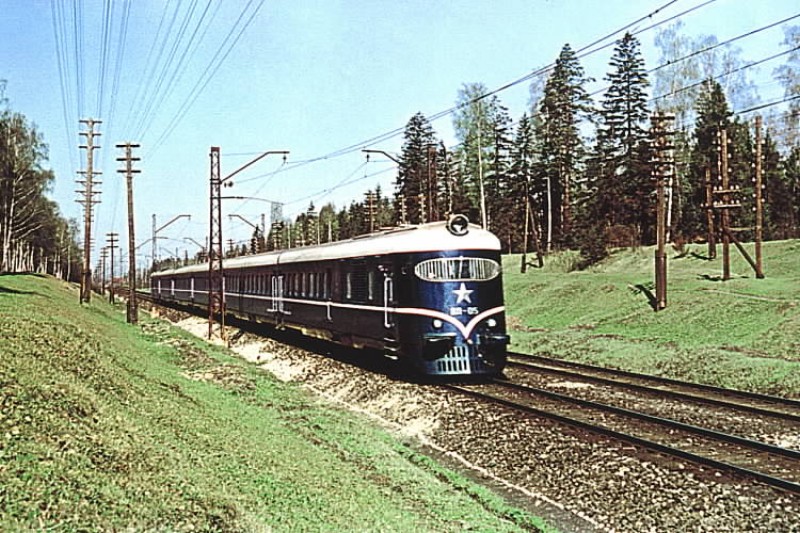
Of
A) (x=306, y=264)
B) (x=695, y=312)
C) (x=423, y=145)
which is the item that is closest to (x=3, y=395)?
(x=306, y=264)

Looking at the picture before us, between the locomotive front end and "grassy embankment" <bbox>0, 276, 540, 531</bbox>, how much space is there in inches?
130

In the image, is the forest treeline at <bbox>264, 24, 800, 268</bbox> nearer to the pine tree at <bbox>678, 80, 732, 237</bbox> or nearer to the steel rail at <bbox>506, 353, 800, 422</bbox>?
the pine tree at <bbox>678, 80, 732, 237</bbox>

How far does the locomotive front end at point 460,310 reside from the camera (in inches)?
686

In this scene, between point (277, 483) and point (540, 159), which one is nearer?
point (277, 483)

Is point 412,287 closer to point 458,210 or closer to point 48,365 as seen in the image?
point 48,365

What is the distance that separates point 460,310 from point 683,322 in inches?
440

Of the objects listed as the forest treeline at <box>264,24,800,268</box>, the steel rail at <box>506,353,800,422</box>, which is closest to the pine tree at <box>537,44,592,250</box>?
the forest treeline at <box>264,24,800,268</box>

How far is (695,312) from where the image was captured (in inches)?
1038

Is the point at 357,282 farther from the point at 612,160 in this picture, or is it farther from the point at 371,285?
the point at 612,160

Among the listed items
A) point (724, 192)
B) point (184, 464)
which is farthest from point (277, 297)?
point (184, 464)

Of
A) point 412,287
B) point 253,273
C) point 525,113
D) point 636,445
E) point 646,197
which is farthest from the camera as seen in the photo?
point 525,113

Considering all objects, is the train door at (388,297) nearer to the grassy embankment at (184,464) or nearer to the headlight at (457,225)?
the headlight at (457,225)

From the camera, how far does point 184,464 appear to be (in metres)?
8.61

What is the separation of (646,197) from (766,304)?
3487 cm
